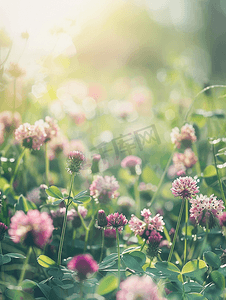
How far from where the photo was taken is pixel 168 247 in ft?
2.47

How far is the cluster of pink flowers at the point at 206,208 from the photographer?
62 centimetres

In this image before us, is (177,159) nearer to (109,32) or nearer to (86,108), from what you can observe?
(86,108)

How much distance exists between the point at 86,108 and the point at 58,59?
418 mm

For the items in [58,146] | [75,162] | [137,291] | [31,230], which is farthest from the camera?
[58,146]

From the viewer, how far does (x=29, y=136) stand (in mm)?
794

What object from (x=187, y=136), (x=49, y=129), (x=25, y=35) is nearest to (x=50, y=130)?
(x=49, y=129)

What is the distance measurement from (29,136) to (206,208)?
0.48m

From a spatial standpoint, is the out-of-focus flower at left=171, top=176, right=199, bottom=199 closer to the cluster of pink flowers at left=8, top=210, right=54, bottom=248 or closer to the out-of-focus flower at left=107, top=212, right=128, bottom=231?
the out-of-focus flower at left=107, top=212, right=128, bottom=231

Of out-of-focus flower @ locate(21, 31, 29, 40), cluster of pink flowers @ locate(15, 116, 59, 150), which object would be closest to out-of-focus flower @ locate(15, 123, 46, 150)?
cluster of pink flowers @ locate(15, 116, 59, 150)

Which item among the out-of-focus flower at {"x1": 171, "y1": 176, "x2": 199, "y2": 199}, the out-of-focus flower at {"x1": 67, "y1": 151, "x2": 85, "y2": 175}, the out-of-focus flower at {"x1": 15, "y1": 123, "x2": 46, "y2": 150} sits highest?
the out-of-focus flower at {"x1": 15, "y1": 123, "x2": 46, "y2": 150}

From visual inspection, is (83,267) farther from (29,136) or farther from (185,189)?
(29,136)

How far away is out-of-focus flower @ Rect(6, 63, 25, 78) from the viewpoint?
3.13 feet

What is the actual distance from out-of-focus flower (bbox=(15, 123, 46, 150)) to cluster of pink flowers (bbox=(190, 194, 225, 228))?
0.42m

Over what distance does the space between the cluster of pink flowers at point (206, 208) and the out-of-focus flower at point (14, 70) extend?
672mm
